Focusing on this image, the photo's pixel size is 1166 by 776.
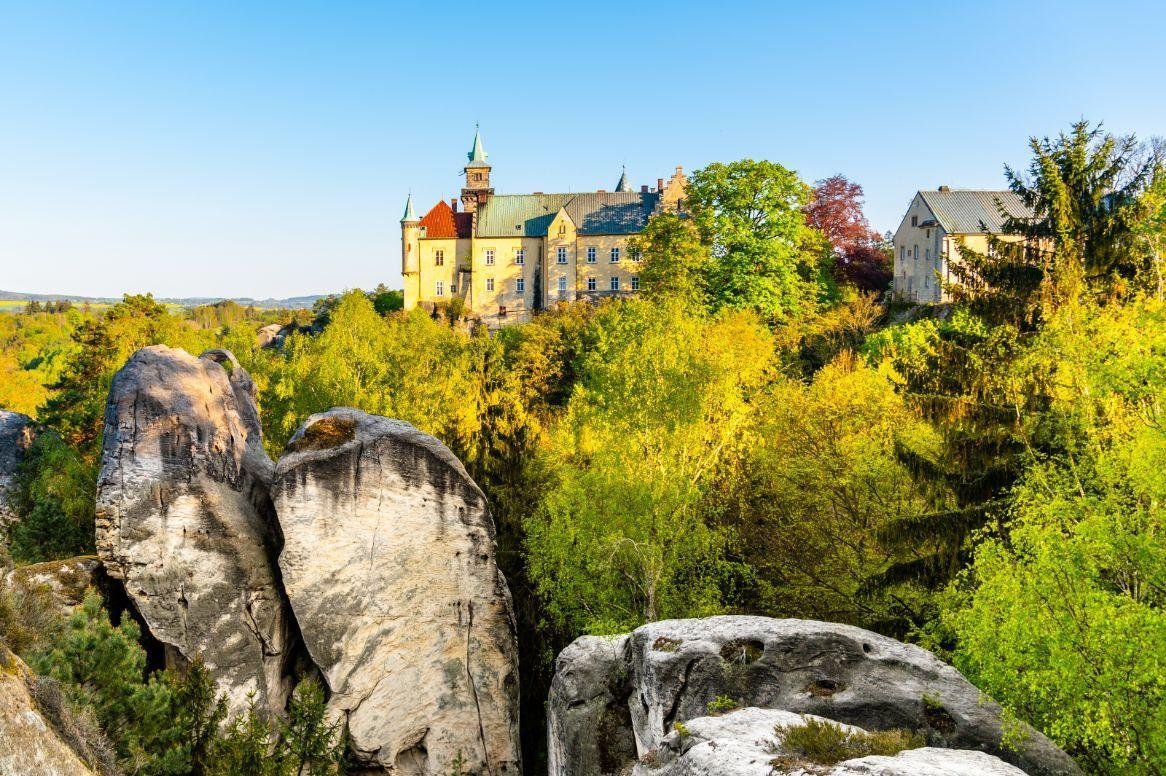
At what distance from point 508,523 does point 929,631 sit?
1399cm

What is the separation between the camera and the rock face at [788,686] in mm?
12523

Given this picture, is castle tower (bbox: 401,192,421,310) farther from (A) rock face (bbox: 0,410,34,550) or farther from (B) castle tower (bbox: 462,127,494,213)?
(A) rock face (bbox: 0,410,34,550)

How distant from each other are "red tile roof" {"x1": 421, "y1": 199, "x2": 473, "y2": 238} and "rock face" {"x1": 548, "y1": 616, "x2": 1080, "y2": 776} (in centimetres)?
8041

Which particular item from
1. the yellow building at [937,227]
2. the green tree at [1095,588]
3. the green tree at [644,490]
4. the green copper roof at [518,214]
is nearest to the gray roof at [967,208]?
the yellow building at [937,227]

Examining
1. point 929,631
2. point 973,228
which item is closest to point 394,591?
point 929,631

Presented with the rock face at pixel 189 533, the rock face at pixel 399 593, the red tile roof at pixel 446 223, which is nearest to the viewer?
the rock face at pixel 189 533

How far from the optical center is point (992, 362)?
816 inches

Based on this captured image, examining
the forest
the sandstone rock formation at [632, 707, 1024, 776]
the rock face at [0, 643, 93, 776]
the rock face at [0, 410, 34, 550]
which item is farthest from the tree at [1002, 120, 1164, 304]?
the rock face at [0, 410, 34, 550]

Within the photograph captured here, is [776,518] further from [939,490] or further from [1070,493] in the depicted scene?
[1070,493]

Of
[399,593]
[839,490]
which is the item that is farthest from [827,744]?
[839,490]

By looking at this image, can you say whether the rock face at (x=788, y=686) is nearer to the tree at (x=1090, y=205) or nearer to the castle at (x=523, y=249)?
the tree at (x=1090, y=205)

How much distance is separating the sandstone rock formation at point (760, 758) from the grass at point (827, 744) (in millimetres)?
36

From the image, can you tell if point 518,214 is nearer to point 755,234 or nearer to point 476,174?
point 476,174

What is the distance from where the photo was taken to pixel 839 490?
24.9 m
